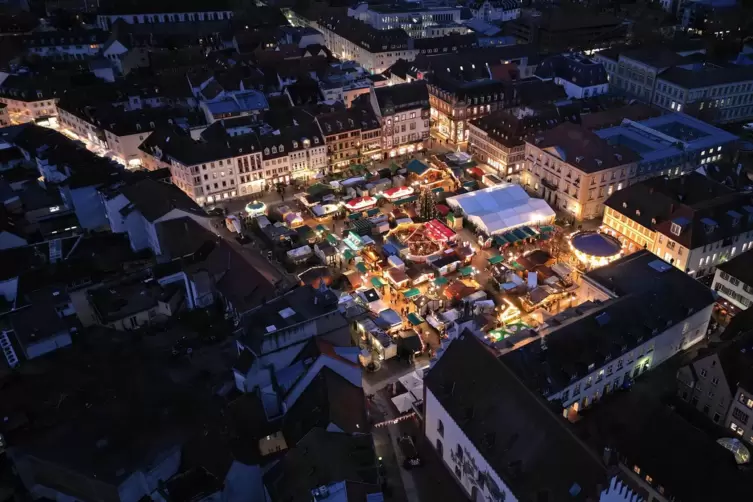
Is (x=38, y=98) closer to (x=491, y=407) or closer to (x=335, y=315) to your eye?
(x=335, y=315)

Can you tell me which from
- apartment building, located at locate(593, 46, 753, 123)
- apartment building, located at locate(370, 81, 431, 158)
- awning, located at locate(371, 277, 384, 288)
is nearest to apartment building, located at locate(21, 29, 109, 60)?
apartment building, located at locate(370, 81, 431, 158)

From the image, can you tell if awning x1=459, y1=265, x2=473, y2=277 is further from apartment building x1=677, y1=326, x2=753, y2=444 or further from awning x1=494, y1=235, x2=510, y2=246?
apartment building x1=677, y1=326, x2=753, y2=444

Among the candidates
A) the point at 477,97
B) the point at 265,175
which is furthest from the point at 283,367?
the point at 477,97

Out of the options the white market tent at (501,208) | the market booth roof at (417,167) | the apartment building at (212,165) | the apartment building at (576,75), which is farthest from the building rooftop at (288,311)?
the apartment building at (576,75)

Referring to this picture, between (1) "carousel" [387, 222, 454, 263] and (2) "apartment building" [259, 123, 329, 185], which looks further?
(2) "apartment building" [259, 123, 329, 185]

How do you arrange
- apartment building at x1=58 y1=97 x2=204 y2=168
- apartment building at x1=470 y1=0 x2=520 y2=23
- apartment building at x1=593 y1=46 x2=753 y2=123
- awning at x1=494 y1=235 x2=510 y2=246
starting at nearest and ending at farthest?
1. awning at x1=494 y1=235 x2=510 y2=246
2. apartment building at x1=58 y1=97 x2=204 y2=168
3. apartment building at x1=593 y1=46 x2=753 y2=123
4. apartment building at x1=470 y1=0 x2=520 y2=23

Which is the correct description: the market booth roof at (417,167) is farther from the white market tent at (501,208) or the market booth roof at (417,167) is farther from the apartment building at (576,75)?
the apartment building at (576,75)
